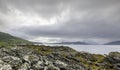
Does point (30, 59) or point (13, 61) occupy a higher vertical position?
point (30, 59)

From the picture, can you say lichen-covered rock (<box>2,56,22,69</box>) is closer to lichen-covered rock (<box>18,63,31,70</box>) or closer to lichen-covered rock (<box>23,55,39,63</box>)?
lichen-covered rock (<box>18,63,31,70</box>)

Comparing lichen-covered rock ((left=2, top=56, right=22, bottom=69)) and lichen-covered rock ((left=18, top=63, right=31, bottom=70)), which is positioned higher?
lichen-covered rock ((left=2, top=56, right=22, bottom=69))

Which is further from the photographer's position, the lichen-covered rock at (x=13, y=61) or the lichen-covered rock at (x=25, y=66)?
the lichen-covered rock at (x=13, y=61)

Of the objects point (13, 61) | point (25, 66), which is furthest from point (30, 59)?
point (13, 61)

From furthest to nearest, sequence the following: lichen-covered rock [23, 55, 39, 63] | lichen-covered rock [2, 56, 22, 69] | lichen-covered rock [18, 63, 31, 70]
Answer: lichen-covered rock [23, 55, 39, 63] → lichen-covered rock [2, 56, 22, 69] → lichen-covered rock [18, 63, 31, 70]

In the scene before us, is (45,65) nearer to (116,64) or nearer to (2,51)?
(2,51)

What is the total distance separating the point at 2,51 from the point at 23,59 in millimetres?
8484

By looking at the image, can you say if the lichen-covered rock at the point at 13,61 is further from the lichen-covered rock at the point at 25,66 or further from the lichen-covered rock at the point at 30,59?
the lichen-covered rock at the point at 30,59

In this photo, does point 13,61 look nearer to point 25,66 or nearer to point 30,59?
point 25,66

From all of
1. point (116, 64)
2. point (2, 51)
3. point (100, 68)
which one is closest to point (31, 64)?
point (2, 51)

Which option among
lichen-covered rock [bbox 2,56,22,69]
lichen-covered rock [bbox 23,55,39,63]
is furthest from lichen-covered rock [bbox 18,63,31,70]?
lichen-covered rock [bbox 23,55,39,63]

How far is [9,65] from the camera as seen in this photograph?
1620 inches

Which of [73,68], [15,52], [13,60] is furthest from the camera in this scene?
[15,52]

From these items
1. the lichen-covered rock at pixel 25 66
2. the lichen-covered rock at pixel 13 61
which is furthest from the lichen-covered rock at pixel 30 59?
the lichen-covered rock at pixel 25 66
